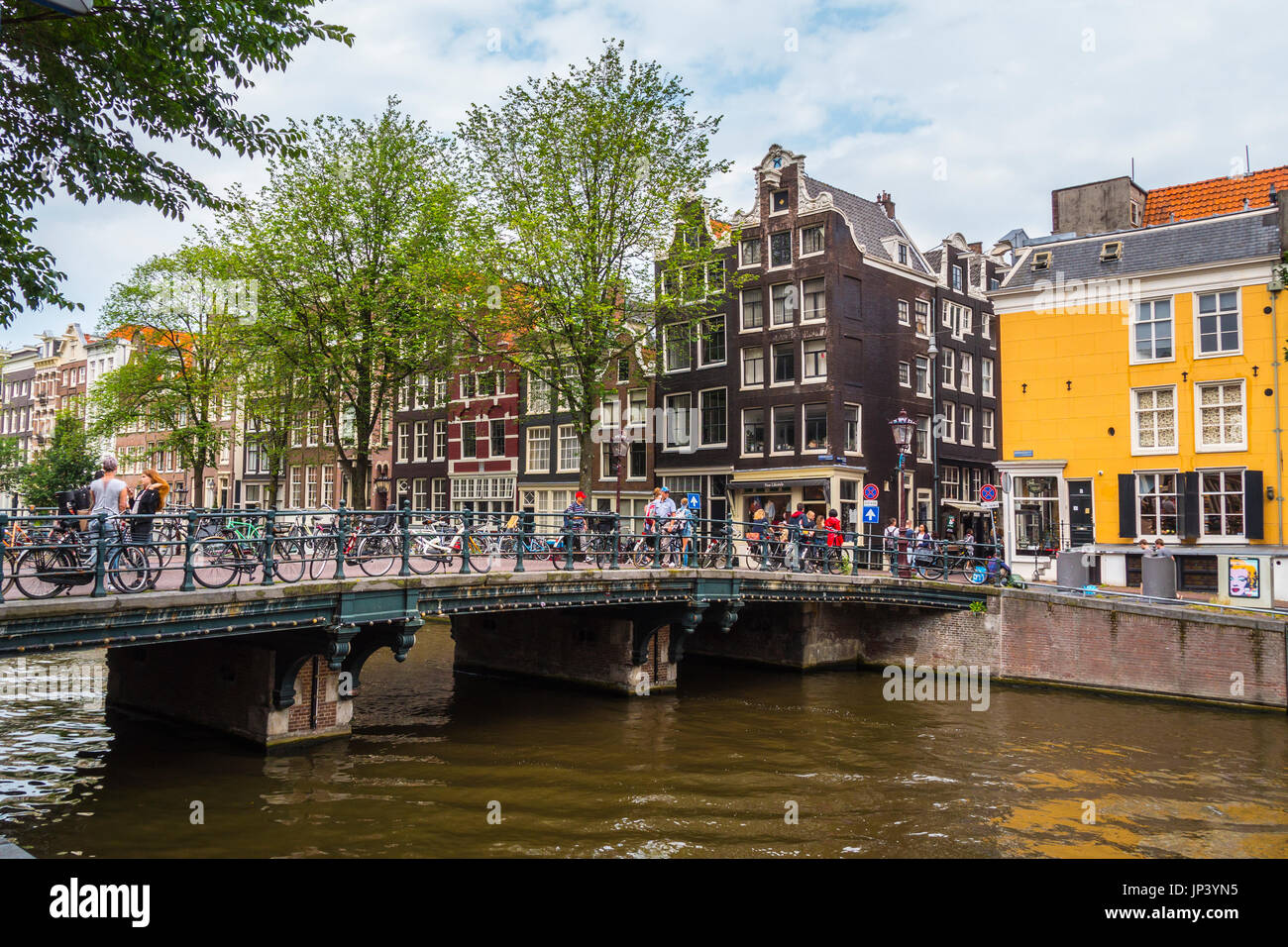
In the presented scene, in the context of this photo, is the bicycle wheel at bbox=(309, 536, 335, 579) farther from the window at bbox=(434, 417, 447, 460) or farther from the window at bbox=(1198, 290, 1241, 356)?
the window at bbox=(434, 417, 447, 460)

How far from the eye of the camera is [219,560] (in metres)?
12.4

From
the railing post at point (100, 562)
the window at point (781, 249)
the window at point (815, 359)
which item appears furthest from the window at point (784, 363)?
the railing post at point (100, 562)

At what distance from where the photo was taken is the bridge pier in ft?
46.1

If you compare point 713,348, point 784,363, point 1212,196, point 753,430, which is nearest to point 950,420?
point 784,363

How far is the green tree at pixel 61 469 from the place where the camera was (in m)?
49.9

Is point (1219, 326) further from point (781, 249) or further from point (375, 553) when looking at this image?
point (375, 553)

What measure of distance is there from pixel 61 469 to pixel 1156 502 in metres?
50.9

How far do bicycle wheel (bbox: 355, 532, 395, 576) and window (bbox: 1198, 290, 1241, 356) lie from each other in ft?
69.6

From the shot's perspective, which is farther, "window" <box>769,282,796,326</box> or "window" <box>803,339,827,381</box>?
"window" <box>769,282,796,326</box>

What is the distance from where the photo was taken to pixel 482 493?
45.2 meters

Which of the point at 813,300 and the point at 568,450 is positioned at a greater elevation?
the point at 813,300

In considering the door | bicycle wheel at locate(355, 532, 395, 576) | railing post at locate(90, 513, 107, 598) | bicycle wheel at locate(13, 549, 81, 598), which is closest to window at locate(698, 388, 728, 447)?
the door
